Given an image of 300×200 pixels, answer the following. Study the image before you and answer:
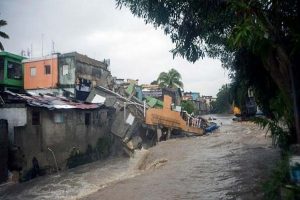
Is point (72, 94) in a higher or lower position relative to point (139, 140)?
higher

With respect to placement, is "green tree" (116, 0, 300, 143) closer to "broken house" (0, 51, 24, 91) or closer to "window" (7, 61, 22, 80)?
"broken house" (0, 51, 24, 91)

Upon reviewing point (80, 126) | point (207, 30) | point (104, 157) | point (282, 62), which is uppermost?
point (207, 30)

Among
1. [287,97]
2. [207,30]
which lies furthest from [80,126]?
[287,97]

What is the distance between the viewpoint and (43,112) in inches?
813

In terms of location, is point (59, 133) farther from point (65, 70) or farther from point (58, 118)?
point (65, 70)

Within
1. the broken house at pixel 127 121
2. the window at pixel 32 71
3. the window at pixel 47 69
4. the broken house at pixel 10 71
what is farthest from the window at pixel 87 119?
the window at pixel 32 71

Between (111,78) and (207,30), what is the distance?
26.1 meters

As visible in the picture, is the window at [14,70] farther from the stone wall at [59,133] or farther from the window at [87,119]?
the stone wall at [59,133]

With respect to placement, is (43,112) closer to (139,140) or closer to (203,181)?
(139,140)

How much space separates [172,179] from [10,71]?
80.1 feet

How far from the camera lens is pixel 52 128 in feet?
70.0

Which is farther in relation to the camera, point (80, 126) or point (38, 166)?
point (80, 126)

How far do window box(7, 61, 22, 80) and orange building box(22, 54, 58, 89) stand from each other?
2.16 feet

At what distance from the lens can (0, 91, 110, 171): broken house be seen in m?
19.2
